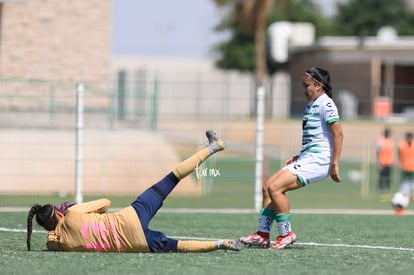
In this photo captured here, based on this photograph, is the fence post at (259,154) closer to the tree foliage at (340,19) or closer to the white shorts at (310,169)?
the white shorts at (310,169)

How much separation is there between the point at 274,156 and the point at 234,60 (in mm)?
40308

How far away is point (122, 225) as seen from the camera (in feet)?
39.5

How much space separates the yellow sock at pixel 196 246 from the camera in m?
12.1

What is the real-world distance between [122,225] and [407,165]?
18.6 meters

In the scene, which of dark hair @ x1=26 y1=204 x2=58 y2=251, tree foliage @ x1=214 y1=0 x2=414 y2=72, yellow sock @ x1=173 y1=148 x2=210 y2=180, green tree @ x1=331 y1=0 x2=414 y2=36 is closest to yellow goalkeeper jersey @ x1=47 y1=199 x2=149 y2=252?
dark hair @ x1=26 y1=204 x2=58 y2=251

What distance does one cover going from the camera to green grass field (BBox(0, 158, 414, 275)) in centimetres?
1124

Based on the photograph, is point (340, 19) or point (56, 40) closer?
point (56, 40)

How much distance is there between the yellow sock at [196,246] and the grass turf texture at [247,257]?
7 centimetres

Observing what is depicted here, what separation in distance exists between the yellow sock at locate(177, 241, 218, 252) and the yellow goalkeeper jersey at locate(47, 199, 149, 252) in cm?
35


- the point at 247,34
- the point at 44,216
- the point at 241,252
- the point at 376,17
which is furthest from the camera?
the point at 376,17

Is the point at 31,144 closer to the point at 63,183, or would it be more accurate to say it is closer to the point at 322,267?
the point at 63,183

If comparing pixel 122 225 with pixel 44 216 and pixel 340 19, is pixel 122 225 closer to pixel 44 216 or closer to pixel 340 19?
pixel 44 216

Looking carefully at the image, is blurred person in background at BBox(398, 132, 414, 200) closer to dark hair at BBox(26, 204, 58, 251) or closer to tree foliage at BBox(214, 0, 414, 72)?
dark hair at BBox(26, 204, 58, 251)

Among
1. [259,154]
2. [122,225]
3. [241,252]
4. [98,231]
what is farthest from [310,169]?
[259,154]
